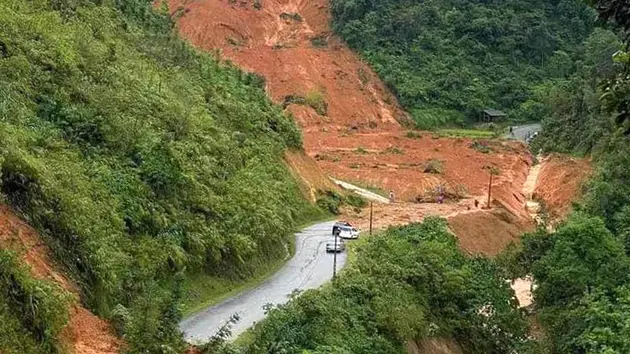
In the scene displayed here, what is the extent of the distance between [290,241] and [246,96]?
43.9 feet

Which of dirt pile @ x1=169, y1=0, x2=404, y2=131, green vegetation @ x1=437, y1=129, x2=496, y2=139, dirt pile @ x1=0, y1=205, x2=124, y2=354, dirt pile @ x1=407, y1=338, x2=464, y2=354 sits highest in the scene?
dirt pile @ x1=169, y1=0, x2=404, y2=131

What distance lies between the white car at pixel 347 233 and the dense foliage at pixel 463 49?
153 ft

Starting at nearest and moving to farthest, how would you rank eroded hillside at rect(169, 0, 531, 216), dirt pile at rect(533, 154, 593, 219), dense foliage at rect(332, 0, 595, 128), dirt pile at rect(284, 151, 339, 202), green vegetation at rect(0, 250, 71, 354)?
green vegetation at rect(0, 250, 71, 354)
dirt pile at rect(284, 151, 339, 202)
dirt pile at rect(533, 154, 593, 219)
eroded hillside at rect(169, 0, 531, 216)
dense foliage at rect(332, 0, 595, 128)

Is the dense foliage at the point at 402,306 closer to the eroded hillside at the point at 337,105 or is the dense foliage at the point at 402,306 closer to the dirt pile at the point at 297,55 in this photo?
the eroded hillside at the point at 337,105

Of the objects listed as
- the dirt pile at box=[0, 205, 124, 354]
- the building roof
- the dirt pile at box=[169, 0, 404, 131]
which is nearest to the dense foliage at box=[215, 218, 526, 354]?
the dirt pile at box=[0, 205, 124, 354]

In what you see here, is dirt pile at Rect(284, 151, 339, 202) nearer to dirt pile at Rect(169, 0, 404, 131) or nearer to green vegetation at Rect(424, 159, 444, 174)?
green vegetation at Rect(424, 159, 444, 174)

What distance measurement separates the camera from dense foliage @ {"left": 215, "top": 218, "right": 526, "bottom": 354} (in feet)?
66.8

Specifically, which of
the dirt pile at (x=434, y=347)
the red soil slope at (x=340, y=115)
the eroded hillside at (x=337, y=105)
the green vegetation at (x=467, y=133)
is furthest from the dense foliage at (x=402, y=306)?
the green vegetation at (x=467, y=133)

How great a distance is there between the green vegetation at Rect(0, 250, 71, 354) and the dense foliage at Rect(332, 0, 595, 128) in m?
68.4

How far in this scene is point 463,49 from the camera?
87625 millimetres

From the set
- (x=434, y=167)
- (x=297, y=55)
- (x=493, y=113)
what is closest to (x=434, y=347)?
(x=434, y=167)

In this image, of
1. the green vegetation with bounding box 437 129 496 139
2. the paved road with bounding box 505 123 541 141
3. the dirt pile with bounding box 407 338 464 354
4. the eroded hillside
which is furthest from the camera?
the paved road with bounding box 505 123 541 141

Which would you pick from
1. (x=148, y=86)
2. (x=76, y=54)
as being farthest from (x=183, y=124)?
(x=76, y=54)

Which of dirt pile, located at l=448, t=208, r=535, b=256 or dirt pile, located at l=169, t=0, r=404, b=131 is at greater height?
dirt pile, located at l=169, t=0, r=404, b=131
